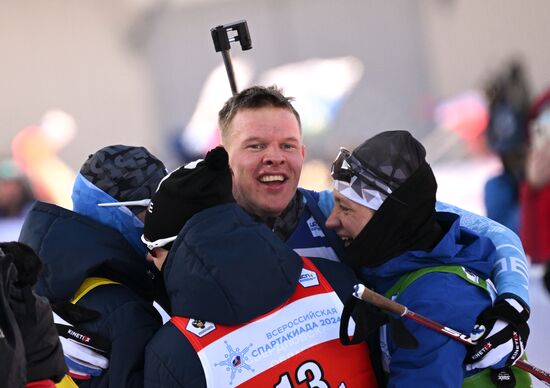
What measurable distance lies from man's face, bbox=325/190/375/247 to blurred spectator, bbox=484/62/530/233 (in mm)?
3658

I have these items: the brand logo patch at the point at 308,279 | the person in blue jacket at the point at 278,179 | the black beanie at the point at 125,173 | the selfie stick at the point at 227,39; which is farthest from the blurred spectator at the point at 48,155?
the brand logo patch at the point at 308,279

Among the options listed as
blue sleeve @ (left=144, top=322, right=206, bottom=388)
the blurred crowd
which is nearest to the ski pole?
blue sleeve @ (left=144, top=322, right=206, bottom=388)

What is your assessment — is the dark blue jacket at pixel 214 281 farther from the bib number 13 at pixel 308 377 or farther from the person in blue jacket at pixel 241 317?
the bib number 13 at pixel 308 377

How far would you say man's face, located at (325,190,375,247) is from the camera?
9.19ft

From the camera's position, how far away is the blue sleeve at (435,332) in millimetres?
2477

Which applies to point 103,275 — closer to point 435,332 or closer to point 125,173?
point 125,173

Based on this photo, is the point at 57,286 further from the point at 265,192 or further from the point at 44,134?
the point at 44,134

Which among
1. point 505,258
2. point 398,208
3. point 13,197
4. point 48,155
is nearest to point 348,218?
point 398,208

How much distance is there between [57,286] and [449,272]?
1.13 metres

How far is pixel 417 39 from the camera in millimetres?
12453

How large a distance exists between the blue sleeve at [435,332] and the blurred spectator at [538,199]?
10.6 ft

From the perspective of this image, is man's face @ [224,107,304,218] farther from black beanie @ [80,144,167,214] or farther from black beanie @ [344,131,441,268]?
black beanie @ [344,131,441,268]

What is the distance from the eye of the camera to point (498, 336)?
8.56 ft

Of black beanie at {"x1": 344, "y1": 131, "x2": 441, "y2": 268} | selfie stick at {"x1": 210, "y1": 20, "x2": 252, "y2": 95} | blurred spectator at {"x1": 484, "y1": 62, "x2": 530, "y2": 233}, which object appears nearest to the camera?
black beanie at {"x1": 344, "y1": 131, "x2": 441, "y2": 268}
